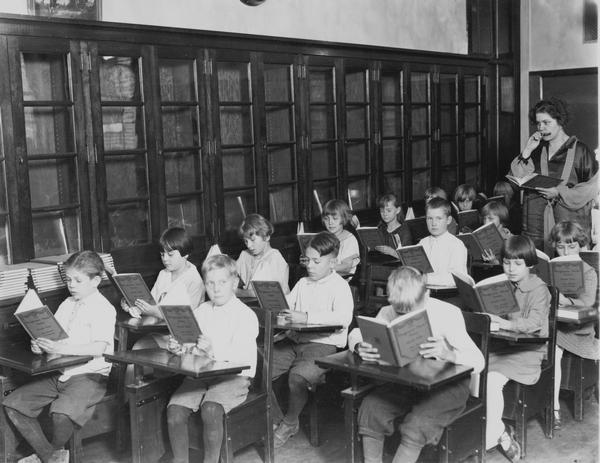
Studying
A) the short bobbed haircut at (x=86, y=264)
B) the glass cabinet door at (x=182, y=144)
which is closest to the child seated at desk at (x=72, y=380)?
the short bobbed haircut at (x=86, y=264)

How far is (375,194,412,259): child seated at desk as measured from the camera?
278 inches

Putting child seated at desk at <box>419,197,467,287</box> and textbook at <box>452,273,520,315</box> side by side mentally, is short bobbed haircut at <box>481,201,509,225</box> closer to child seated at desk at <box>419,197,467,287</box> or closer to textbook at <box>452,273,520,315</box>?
child seated at desk at <box>419,197,467,287</box>

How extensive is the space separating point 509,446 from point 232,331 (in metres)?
1.50

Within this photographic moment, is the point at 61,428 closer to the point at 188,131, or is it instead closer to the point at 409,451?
the point at 409,451

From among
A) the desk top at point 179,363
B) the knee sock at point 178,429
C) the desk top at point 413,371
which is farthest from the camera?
the knee sock at point 178,429

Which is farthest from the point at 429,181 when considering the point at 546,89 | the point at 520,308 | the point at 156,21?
the point at 520,308

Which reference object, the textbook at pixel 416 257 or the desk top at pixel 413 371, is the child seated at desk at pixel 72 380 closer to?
the desk top at pixel 413 371

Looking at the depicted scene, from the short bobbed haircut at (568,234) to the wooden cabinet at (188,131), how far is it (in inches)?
95.7

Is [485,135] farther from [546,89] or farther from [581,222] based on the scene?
[581,222]

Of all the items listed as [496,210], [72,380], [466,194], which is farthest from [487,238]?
[72,380]

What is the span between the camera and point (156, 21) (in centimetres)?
602

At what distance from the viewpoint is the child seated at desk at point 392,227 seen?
7066 mm

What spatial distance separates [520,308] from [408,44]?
4.86 metres

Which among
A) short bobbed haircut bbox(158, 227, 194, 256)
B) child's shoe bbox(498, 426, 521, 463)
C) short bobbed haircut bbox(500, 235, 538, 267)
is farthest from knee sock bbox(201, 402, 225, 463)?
short bobbed haircut bbox(500, 235, 538, 267)
